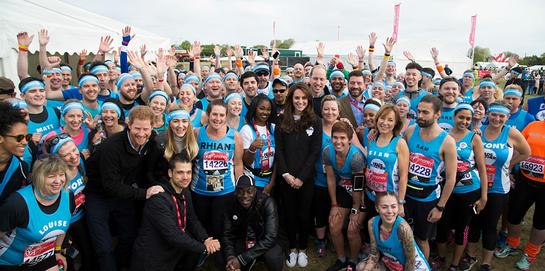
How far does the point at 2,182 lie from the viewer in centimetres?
278

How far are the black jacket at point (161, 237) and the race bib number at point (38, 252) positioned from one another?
0.74 m

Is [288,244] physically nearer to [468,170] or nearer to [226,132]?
[226,132]

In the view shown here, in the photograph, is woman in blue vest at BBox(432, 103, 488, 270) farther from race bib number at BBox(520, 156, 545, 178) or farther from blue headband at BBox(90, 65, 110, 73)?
blue headband at BBox(90, 65, 110, 73)

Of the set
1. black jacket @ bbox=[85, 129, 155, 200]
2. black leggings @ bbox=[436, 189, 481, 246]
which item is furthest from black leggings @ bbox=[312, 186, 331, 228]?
black jacket @ bbox=[85, 129, 155, 200]

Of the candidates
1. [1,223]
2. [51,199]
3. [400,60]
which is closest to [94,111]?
[51,199]

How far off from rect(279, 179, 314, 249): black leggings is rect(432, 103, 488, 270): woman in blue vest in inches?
66.0

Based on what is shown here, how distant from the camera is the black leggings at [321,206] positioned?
4.26m

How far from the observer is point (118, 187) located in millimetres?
3334

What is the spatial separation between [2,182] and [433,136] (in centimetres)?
424

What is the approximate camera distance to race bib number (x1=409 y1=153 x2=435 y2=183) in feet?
11.6

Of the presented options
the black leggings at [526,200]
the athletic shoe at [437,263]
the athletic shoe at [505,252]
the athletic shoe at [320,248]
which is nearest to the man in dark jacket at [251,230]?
the athletic shoe at [320,248]

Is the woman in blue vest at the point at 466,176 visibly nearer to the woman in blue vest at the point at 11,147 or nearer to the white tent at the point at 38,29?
the woman in blue vest at the point at 11,147

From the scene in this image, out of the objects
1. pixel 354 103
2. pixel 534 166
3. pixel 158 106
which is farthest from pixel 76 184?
pixel 534 166

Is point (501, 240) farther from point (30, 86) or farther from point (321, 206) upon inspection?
point (30, 86)
